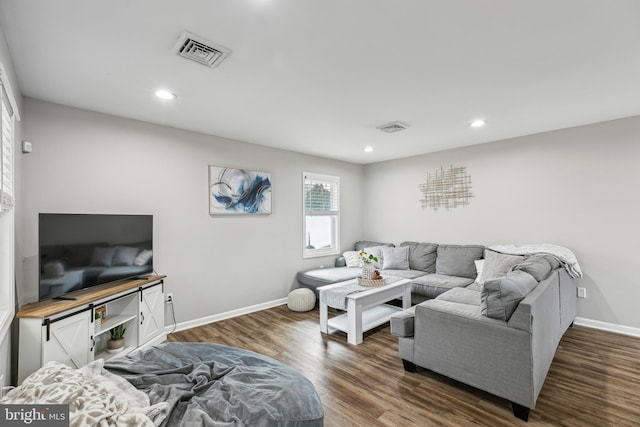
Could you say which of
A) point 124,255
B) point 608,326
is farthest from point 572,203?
point 124,255

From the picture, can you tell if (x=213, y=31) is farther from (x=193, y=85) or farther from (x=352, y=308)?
(x=352, y=308)

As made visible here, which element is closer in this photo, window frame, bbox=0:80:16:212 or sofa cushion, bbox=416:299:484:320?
window frame, bbox=0:80:16:212

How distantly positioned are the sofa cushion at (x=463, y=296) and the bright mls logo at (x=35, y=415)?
9.74ft

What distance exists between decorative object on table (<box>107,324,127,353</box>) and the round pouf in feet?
6.91

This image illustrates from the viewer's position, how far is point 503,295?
2102 mm

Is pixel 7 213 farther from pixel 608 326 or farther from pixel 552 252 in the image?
pixel 608 326

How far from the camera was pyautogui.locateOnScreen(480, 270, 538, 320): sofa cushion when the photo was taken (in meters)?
2.08

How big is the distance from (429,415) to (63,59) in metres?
3.58

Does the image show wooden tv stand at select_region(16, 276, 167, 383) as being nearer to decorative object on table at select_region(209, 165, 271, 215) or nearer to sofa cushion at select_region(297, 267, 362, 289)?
decorative object on table at select_region(209, 165, 271, 215)

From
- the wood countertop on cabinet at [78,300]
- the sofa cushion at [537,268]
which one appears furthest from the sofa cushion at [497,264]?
the wood countertop on cabinet at [78,300]

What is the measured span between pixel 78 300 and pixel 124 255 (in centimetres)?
68

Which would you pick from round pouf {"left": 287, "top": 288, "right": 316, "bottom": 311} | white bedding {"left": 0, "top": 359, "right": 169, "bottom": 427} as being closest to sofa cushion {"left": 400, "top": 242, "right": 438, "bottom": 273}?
round pouf {"left": 287, "top": 288, "right": 316, "bottom": 311}

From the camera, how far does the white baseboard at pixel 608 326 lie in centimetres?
338

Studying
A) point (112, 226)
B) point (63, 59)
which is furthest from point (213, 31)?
point (112, 226)
